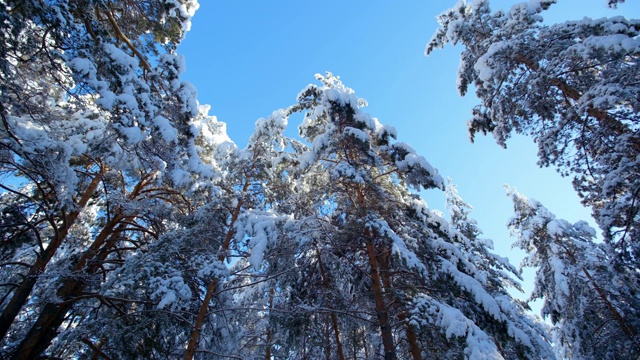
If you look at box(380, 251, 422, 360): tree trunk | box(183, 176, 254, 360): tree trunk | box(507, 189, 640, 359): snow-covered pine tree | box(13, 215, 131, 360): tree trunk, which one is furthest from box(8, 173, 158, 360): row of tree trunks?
box(507, 189, 640, 359): snow-covered pine tree

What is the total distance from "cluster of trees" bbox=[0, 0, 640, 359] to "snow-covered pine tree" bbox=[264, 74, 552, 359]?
0.20 feet

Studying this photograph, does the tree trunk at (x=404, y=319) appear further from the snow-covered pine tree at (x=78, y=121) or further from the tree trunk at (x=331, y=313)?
the snow-covered pine tree at (x=78, y=121)

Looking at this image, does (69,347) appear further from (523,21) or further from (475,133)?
(523,21)

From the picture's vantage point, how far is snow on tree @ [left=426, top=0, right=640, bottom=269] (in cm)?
632

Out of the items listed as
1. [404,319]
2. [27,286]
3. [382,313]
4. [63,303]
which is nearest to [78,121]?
[27,286]

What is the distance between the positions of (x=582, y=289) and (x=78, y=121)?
1922 centimetres

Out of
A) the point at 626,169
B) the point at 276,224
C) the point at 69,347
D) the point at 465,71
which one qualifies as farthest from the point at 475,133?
the point at 69,347

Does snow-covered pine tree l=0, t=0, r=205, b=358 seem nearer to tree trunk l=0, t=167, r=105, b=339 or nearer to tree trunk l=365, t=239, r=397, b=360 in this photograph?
tree trunk l=0, t=167, r=105, b=339

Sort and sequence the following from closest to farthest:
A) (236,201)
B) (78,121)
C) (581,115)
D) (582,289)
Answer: (581,115)
(236,201)
(78,121)
(582,289)

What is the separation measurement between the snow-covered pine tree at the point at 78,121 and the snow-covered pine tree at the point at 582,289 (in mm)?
14692

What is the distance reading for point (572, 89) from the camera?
816cm

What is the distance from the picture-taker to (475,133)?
35.0ft

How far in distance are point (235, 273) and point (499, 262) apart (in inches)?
441

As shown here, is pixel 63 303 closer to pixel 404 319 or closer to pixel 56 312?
pixel 56 312
